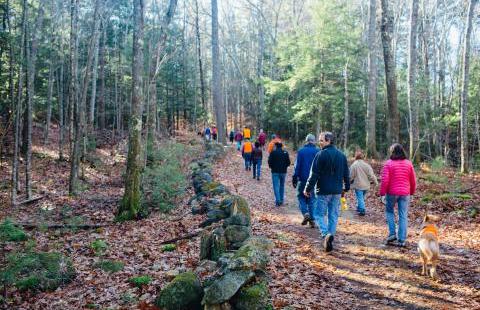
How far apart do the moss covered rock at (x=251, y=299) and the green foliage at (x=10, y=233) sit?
648 cm

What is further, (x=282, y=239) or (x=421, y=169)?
(x=421, y=169)

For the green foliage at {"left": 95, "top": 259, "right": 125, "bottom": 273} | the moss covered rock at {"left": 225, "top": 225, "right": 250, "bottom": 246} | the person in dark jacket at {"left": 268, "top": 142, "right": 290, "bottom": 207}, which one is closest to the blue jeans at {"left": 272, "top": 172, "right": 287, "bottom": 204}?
the person in dark jacket at {"left": 268, "top": 142, "right": 290, "bottom": 207}

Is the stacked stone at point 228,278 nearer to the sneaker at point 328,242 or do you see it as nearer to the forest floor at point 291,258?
the forest floor at point 291,258

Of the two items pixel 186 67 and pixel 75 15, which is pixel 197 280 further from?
pixel 186 67

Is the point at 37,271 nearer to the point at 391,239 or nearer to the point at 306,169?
the point at 306,169

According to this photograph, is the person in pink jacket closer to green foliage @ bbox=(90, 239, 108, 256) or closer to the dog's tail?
the dog's tail

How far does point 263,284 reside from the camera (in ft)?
17.0

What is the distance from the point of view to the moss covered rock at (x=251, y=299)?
191 inches

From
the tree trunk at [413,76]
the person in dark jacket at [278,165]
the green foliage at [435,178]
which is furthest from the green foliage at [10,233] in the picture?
the tree trunk at [413,76]

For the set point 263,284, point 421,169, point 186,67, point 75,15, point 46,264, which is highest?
point 186,67

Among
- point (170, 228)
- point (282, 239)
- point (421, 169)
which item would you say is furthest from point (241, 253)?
point (421, 169)

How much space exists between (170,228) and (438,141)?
92.9 feet

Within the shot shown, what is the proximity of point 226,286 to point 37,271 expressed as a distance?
464 centimetres

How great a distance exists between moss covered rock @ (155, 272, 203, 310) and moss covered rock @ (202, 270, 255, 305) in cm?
54
